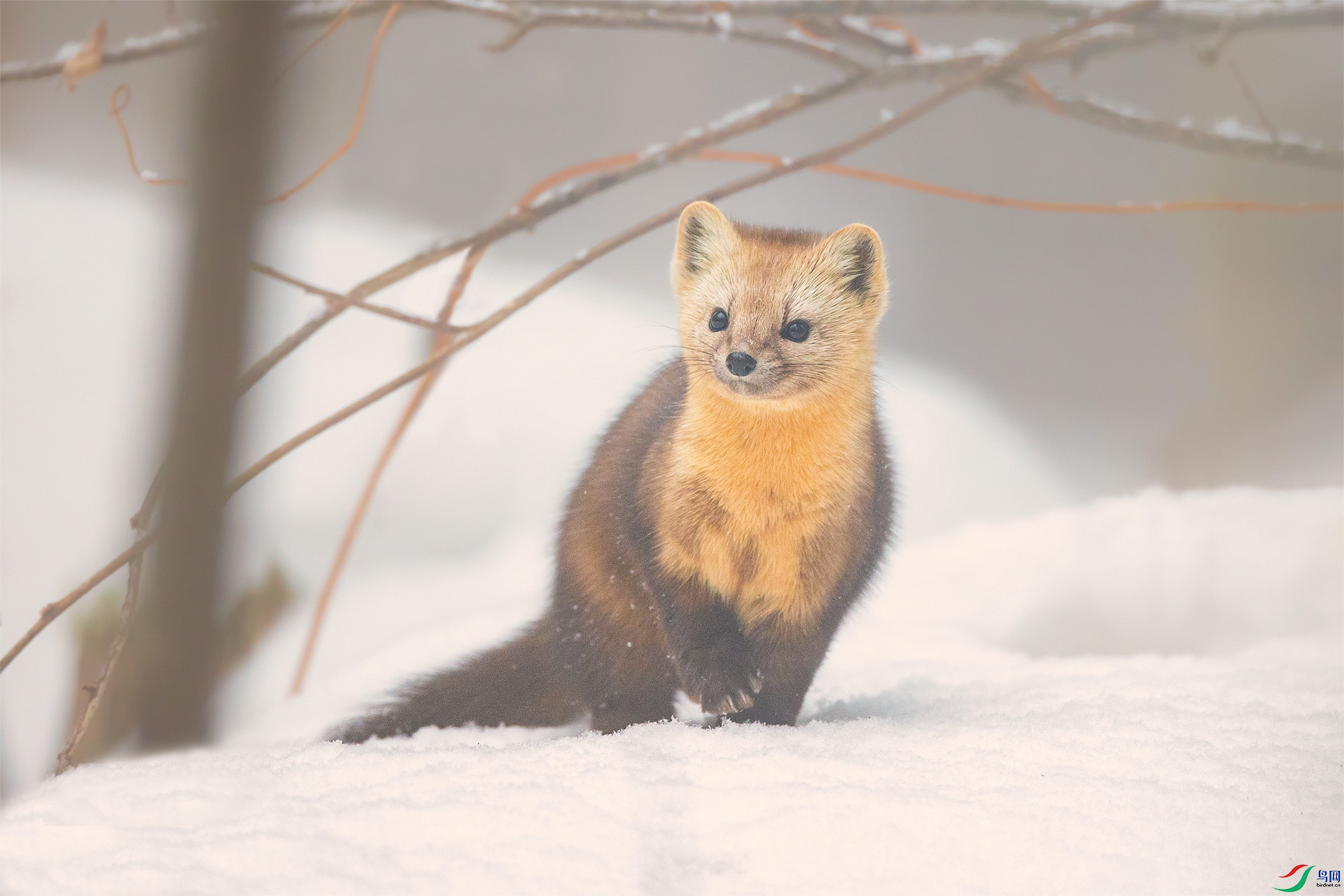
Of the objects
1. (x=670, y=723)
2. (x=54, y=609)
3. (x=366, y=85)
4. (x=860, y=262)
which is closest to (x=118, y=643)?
(x=54, y=609)

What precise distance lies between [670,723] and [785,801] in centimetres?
26

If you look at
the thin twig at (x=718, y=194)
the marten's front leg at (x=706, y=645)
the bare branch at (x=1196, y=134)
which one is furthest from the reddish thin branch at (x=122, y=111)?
the bare branch at (x=1196, y=134)

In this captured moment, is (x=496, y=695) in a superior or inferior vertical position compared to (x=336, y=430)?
inferior

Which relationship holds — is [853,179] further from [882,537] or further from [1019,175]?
[882,537]

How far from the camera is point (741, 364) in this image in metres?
1.04

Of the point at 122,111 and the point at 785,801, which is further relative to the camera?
the point at 122,111

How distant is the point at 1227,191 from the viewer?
1.67 metres

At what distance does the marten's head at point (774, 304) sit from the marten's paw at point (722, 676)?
0.93 ft

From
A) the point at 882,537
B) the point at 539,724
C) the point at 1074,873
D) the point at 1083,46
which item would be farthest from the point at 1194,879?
the point at 1083,46

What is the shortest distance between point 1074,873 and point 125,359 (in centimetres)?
98

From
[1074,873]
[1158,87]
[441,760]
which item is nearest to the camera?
[1074,873]

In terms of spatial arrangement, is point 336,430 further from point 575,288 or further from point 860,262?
point 860,262

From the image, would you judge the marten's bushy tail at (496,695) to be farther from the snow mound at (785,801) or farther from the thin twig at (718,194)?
the thin twig at (718,194)

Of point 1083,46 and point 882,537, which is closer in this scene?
point 882,537
